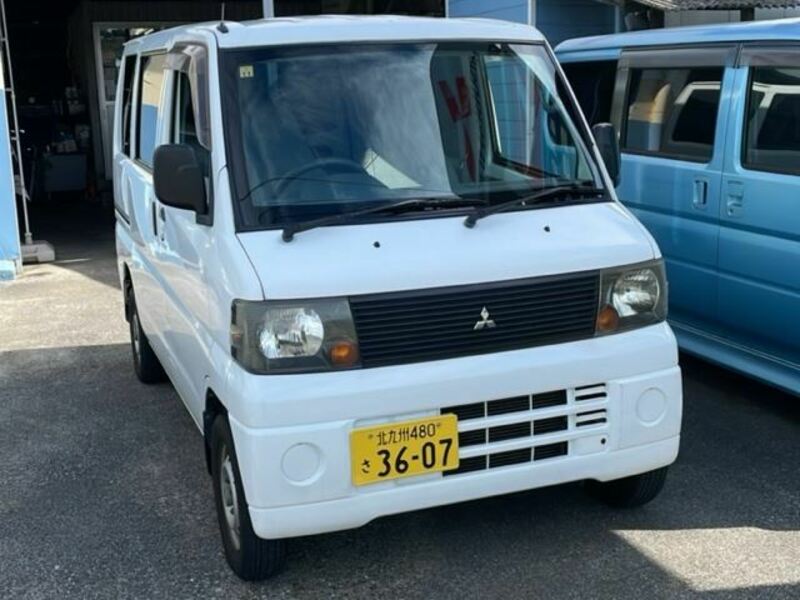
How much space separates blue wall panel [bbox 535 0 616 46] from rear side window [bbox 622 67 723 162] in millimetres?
2709

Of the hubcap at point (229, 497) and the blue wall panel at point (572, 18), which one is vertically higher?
the blue wall panel at point (572, 18)

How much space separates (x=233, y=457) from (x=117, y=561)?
763mm

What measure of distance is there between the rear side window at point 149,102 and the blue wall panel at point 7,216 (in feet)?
13.9

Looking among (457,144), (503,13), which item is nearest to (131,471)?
(457,144)

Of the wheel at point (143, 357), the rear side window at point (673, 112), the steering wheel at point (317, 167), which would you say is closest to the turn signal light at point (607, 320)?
the steering wheel at point (317, 167)

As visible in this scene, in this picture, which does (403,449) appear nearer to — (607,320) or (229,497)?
(229,497)

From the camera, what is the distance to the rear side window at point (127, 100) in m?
5.34

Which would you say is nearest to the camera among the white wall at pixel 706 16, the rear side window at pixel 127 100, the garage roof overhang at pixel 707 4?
the rear side window at pixel 127 100

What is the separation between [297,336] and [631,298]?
1191 mm

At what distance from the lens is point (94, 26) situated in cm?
1452

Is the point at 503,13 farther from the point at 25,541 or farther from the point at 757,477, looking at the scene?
the point at 25,541

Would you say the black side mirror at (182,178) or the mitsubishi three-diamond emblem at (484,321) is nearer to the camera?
the mitsubishi three-diamond emblem at (484,321)

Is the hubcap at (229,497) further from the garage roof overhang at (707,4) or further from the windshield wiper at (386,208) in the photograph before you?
the garage roof overhang at (707,4)

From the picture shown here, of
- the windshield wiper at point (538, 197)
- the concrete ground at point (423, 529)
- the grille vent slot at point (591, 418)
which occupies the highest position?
the windshield wiper at point (538, 197)
